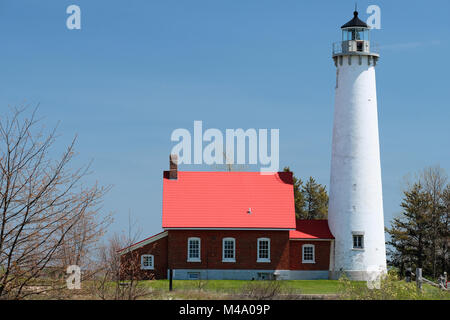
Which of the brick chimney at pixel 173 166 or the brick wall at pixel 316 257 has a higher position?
the brick chimney at pixel 173 166

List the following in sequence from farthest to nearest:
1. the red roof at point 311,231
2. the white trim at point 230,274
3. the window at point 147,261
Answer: the red roof at point 311,231 → the white trim at point 230,274 → the window at point 147,261

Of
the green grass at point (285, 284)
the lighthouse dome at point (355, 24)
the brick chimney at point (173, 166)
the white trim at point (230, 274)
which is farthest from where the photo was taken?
the brick chimney at point (173, 166)

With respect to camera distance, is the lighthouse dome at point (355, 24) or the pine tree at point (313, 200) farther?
the pine tree at point (313, 200)

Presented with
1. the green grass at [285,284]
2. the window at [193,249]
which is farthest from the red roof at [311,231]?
the window at [193,249]

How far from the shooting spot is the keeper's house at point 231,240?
4488 cm

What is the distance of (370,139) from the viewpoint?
45.1m

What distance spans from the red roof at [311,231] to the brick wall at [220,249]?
1356mm

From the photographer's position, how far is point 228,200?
1838 inches

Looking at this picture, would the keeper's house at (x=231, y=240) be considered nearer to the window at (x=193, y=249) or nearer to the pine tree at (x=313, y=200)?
the window at (x=193, y=249)

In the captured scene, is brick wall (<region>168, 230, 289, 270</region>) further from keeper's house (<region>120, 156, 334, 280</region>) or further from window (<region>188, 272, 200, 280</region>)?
window (<region>188, 272, 200, 280</region>)
